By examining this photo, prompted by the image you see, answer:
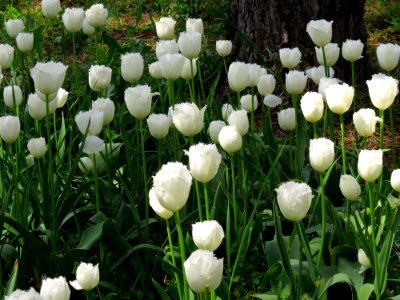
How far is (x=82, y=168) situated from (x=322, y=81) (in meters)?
0.97

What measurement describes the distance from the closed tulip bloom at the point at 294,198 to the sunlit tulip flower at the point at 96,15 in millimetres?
1834

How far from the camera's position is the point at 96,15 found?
3.46 m

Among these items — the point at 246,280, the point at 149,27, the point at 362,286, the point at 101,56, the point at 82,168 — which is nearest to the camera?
the point at 362,286

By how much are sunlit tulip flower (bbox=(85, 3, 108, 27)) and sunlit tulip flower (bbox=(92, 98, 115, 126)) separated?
902 millimetres

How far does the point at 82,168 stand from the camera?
298 cm

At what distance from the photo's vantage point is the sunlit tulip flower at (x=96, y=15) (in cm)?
344

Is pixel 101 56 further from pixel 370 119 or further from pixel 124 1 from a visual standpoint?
pixel 370 119

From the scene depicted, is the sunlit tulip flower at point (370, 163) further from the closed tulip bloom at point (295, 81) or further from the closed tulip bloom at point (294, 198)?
the closed tulip bloom at point (295, 81)

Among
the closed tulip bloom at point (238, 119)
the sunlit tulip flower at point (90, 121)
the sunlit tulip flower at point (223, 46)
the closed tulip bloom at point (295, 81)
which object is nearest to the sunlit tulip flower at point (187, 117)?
the closed tulip bloom at point (238, 119)

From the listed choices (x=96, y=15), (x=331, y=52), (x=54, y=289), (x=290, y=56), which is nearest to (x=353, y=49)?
(x=331, y=52)

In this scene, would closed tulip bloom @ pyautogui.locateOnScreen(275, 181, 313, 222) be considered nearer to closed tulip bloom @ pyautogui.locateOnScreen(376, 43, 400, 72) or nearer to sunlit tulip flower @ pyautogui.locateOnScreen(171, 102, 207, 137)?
sunlit tulip flower @ pyautogui.locateOnScreen(171, 102, 207, 137)

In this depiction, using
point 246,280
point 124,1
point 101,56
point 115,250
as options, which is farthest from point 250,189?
point 124,1

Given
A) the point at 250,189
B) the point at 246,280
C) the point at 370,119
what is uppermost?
the point at 370,119

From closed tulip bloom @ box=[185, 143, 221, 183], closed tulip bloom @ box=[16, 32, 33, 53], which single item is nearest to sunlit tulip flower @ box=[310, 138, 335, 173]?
closed tulip bloom @ box=[185, 143, 221, 183]
